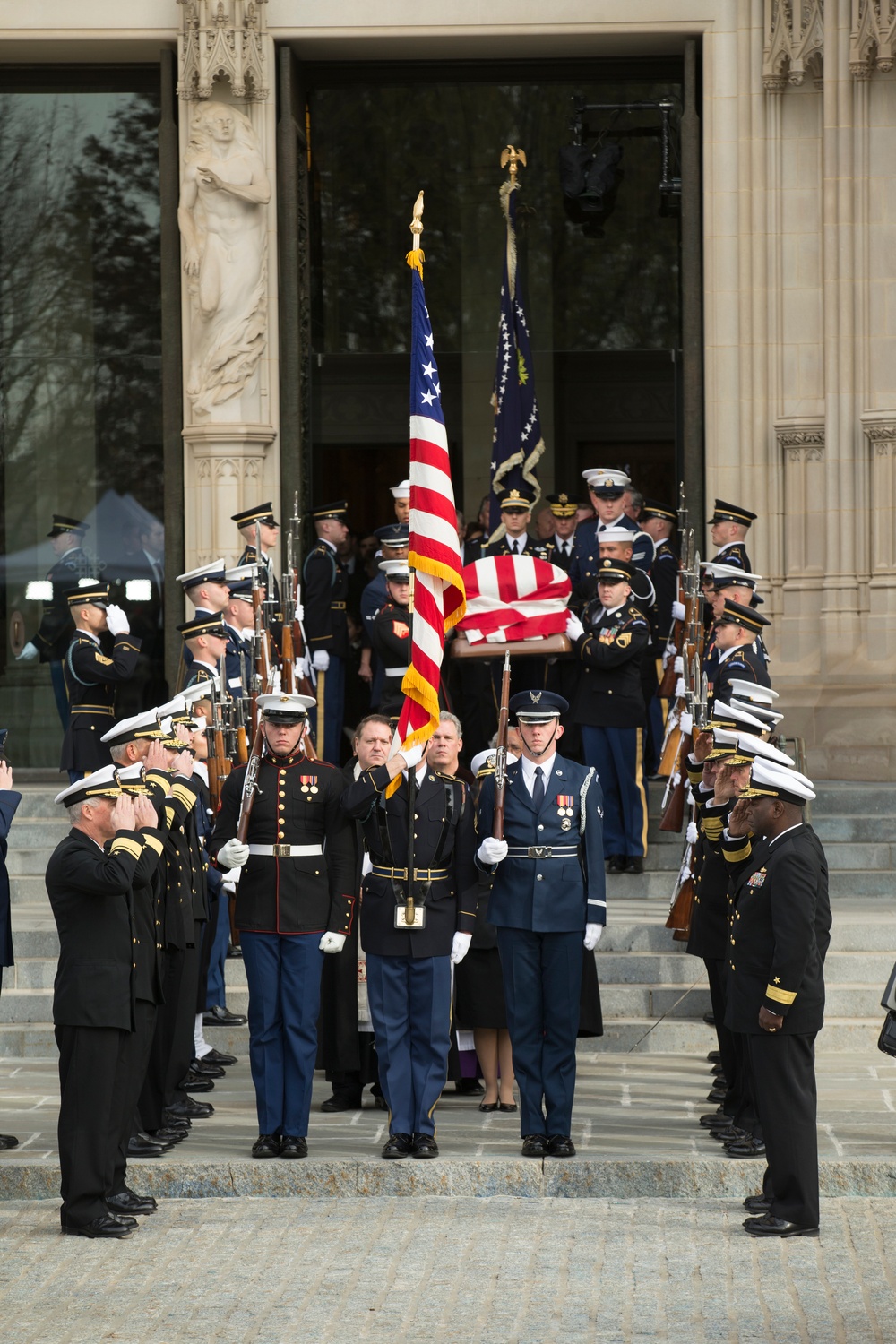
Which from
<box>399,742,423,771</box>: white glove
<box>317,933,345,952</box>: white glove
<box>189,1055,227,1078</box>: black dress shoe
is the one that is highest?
<box>399,742,423,771</box>: white glove

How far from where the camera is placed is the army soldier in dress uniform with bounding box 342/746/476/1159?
801 centimetres

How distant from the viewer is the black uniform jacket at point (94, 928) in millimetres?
7090

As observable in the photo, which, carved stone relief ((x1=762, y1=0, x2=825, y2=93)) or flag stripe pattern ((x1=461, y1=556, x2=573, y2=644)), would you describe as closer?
flag stripe pattern ((x1=461, y1=556, x2=573, y2=644))

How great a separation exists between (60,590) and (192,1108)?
27.1 feet

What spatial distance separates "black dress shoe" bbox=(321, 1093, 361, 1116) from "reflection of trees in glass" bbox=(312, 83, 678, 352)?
9.20m

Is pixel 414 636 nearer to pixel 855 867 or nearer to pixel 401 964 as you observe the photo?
pixel 401 964

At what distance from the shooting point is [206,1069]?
9547 millimetres

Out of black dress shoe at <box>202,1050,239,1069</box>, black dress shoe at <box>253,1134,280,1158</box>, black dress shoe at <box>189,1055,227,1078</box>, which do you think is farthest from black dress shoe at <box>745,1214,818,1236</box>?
black dress shoe at <box>202,1050,239,1069</box>

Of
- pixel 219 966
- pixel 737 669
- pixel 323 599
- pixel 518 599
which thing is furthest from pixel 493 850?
pixel 323 599

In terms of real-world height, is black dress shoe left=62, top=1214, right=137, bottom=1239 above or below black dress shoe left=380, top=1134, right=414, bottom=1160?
below

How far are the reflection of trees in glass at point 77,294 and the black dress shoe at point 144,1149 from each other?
913 cm

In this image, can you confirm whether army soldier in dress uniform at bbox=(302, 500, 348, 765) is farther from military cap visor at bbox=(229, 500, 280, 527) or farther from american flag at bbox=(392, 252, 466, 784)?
american flag at bbox=(392, 252, 466, 784)

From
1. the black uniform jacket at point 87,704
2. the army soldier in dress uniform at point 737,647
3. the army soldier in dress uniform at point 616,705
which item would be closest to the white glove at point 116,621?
the black uniform jacket at point 87,704

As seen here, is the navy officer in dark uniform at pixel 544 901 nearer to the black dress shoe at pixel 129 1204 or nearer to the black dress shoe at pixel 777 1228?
the black dress shoe at pixel 777 1228
